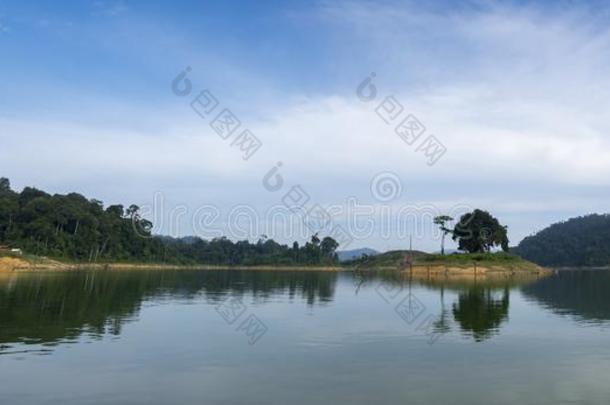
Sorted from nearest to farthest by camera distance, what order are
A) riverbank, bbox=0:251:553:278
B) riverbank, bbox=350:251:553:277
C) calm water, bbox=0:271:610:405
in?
1. calm water, bbox=0:271:610:405
2. riverbank, bbox=0:251:553:278
3. riverbank, bbox=350:251:553:277

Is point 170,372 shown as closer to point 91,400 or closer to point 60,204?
point 91,400

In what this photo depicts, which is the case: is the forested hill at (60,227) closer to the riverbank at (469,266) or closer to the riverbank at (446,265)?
the riverbank at (446,265)

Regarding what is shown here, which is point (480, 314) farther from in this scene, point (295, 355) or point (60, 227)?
point (60, 227)

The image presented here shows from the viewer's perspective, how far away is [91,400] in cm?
1916

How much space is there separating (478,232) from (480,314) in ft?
383

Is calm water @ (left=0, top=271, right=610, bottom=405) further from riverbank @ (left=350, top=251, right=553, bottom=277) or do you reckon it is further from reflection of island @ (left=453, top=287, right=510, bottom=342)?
riverbank @ (left=350, top=251, right=553, bottom=277)

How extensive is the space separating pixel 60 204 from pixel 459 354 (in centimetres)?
16111

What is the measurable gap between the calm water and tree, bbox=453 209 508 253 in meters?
113

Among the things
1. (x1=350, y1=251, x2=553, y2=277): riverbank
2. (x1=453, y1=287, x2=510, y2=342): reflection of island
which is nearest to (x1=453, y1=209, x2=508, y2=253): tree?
(x1=350, y1=251, x2=553, y2=277): riverbank

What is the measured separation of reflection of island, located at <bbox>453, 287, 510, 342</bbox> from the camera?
123 ft

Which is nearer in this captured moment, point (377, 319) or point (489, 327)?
point (489, 327)

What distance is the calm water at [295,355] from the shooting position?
20359 millimetres

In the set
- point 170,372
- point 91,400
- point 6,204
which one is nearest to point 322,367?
point 170,372

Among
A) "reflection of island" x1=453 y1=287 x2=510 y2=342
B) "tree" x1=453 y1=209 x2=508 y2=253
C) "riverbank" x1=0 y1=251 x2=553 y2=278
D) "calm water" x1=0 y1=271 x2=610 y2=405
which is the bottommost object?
"calm water" x1=0 y1=271 x2=610 y2=405
